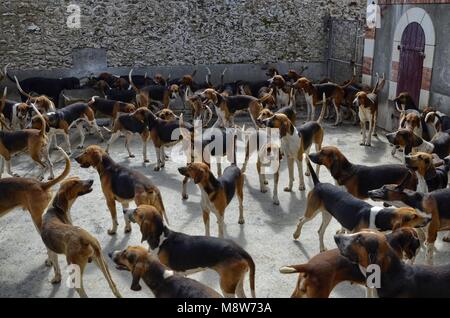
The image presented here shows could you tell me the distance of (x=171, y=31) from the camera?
12.5 meters

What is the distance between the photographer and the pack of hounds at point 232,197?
3.66 meters

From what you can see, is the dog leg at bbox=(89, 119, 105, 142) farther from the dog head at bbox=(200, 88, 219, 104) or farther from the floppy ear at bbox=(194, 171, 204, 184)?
the floppy ear at bbox=(194, 171, 204, 184)

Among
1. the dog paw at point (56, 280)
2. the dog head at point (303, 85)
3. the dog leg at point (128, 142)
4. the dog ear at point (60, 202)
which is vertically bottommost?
the dog paw at point (56, 280)

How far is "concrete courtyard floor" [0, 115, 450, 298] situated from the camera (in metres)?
4.80

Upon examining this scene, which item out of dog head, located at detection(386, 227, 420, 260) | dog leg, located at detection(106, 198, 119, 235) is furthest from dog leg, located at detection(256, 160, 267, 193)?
dog head, located at detection(386, 227, 420, 260)

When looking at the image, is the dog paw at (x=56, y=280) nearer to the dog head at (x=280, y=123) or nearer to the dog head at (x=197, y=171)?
the dog head at (x=197, y=171)

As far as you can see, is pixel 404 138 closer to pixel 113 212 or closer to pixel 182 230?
pixel 182 230

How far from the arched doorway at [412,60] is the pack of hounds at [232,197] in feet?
1.80

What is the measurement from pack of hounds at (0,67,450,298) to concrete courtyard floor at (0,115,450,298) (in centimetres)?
18

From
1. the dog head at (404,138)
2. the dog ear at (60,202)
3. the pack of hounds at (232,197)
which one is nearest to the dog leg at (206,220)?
the pack of hounds at (232,197)

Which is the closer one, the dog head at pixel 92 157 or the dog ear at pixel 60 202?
the dog ear at pixel 60 202
